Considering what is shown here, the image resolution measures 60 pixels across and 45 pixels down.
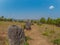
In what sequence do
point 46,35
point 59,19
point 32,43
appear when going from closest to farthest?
point 32,43, point 46,35, point 59,19

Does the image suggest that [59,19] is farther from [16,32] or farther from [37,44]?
[16,32]

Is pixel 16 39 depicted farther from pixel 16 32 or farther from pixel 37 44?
pixel 37 44

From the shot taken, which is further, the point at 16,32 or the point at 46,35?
the point at 46,35

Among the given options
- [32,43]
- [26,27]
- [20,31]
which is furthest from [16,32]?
[26,27]

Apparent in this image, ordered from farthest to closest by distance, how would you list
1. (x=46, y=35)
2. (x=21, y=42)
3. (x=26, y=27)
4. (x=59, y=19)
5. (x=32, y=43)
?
(x=59, y=19) → (x=26, y=27) → (x=46, y=35) → (x=32, y=43) → (x=21, y=42)

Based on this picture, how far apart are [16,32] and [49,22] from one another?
93.0 ft

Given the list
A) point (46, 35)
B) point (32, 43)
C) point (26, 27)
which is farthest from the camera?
point (26, 27)

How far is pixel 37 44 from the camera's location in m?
19.5

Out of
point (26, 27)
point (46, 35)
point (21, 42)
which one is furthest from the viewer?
point (26, 27)

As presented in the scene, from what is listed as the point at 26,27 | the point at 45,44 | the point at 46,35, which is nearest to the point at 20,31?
the point at 45,44

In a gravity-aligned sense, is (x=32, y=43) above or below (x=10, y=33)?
below

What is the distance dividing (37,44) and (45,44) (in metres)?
0.88

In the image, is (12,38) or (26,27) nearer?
(12,38)

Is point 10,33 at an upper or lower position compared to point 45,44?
upper
